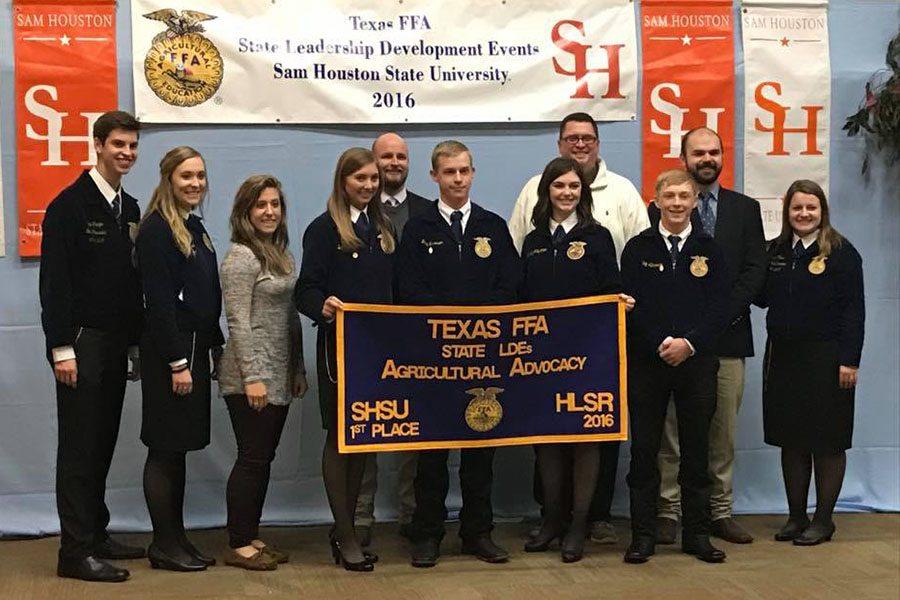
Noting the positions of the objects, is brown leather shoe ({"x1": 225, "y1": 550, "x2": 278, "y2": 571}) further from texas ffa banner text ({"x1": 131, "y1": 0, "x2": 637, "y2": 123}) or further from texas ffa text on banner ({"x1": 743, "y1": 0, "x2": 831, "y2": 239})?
texas ffa text on banner ({"x1": 743, "y1": 0, "x2": 831, "y2": 239})

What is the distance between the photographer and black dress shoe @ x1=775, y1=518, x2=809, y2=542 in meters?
5.02

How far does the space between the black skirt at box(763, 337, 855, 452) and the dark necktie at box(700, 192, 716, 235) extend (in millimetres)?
508

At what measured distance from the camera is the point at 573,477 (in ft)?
15.5

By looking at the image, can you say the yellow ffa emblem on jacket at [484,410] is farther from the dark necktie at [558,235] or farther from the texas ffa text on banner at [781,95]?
the texas ffa text on banner at [781,95]

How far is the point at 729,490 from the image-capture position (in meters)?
5.10

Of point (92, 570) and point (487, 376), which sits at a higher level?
point (487, 376)

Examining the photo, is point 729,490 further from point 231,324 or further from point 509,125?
point 231,324

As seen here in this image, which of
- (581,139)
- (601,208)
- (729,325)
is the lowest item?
(729,325)

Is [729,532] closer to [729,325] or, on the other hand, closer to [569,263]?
[729,325]

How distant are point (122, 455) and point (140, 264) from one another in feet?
4.28

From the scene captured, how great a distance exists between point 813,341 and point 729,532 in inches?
32.0

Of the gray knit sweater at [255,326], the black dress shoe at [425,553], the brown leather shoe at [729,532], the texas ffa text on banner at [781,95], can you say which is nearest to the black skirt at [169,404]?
the gray knit sweater at [255,326]

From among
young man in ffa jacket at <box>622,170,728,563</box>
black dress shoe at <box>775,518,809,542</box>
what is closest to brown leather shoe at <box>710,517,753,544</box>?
black dress shoe at <box>775,518,809,542</box>

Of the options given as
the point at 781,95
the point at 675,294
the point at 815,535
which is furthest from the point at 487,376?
the point at 781,95
